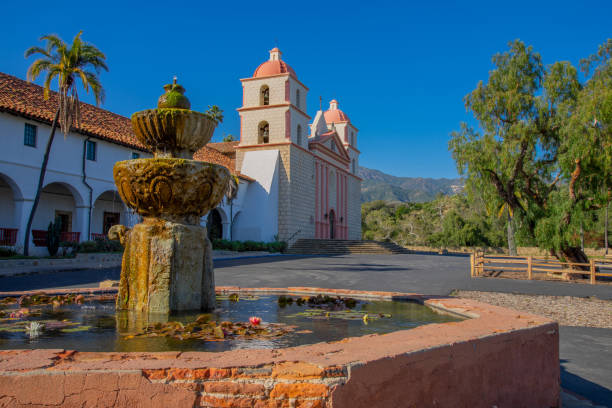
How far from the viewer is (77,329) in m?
3.57

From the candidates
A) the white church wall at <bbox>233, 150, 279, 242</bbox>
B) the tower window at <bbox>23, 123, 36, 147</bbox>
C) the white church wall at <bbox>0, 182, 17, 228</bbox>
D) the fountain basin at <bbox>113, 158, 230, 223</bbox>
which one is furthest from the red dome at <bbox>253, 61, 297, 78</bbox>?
the fountain basin at <bbox>113, 158, 230, 223</bbox>

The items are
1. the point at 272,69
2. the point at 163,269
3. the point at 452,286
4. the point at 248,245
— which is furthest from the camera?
the point at 272,69

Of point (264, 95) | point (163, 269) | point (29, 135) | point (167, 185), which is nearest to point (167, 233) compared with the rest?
point (163, 269)

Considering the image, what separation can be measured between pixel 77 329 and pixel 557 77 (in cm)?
1731

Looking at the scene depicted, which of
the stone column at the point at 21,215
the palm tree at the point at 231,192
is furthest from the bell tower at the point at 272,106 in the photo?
the stone column at the point at 21,215

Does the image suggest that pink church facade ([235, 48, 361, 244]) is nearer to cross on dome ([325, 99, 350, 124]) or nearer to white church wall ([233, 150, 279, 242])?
white church wall ([233, 150, 279, 242])

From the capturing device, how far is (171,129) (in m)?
4.88

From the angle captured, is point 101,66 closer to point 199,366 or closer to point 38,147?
point 38,147

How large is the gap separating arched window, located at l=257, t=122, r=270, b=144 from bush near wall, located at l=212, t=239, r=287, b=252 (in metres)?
7.59

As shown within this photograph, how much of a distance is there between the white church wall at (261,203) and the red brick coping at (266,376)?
27905 millimetres

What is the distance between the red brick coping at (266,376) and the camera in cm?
196

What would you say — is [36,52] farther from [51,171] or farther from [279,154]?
[279,154]

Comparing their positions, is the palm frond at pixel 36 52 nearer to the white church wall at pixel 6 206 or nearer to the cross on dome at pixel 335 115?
the white church wall at pixel 6 206

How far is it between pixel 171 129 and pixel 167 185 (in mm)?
783
